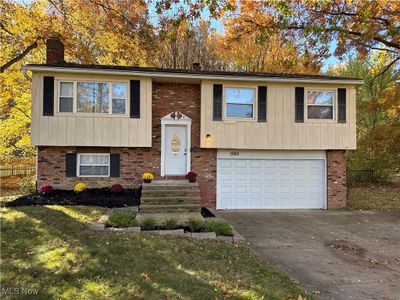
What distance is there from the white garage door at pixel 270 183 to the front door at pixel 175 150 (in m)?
1.45

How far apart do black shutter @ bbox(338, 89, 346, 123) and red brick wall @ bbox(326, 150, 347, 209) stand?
133 cm

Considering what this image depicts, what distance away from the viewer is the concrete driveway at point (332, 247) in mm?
4992

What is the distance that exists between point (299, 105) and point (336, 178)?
10.9 feet

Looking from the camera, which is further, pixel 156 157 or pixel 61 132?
pixel 156 157

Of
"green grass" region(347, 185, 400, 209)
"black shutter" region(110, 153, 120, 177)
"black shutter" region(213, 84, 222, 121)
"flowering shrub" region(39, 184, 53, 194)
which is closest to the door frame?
"black shutter" region(213, 84, 222, 121)

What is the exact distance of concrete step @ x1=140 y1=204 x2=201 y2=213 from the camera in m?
9.30

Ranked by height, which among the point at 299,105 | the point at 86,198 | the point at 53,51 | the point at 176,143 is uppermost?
the point at 53,51

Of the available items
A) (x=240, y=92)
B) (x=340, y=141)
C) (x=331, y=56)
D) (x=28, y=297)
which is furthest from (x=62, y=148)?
(x=331, y=56)

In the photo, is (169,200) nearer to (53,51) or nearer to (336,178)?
(336,178)

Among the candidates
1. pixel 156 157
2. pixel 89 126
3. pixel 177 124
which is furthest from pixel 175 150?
pixel 89 126

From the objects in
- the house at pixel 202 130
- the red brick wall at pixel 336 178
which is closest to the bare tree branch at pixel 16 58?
the house at pixel 202 130

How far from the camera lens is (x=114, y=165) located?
37.1 feet

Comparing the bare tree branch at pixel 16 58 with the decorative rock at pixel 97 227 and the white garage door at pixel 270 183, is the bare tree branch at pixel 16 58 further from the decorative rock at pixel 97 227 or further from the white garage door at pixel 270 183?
the decorative rock at pixel 97 227

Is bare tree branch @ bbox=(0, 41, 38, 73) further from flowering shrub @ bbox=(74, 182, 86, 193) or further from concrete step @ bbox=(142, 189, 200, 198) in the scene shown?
concrete step @ bbox=(142, 189, 200, 198)
